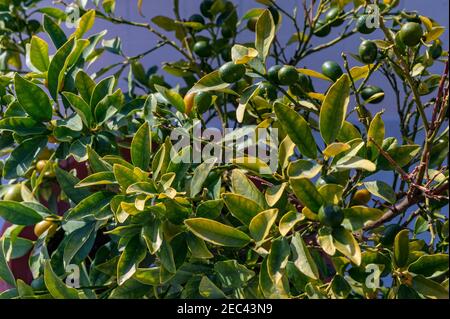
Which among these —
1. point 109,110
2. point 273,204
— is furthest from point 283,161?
point 109,110

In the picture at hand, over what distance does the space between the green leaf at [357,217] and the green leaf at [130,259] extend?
0.86 ft

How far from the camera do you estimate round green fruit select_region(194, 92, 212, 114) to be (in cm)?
93

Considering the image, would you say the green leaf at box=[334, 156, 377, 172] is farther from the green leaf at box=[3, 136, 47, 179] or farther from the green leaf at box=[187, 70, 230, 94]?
the green leaf at box=[3, 136, 47, 179]

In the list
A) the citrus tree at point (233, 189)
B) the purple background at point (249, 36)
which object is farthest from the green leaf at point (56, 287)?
the purple background at point (249, 36)

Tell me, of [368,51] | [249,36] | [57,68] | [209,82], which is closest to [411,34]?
[368,51]

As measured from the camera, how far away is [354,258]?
0.65 meters

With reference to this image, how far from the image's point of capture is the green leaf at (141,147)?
822 millimetres

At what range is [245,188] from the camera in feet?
2.50

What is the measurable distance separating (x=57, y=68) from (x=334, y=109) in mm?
439

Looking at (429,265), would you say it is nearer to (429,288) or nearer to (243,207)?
(429,288)

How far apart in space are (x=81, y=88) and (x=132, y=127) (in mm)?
109

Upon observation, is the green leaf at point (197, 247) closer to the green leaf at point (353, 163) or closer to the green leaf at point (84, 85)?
the green leaf at point (353, 163)

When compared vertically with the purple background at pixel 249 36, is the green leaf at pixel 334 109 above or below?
above
